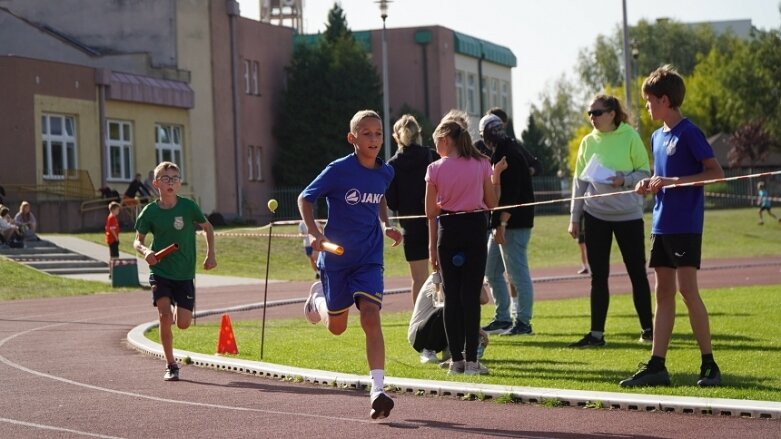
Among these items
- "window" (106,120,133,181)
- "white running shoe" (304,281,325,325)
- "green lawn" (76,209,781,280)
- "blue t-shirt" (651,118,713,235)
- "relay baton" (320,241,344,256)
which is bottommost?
"green lawn" (76,209,781,280)

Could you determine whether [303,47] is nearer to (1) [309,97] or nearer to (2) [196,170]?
(1) [309,97]

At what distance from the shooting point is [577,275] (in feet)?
102

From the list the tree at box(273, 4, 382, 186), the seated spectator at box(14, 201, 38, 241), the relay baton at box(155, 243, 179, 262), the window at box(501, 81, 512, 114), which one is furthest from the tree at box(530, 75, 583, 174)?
the relay baton at box(155, 243, 179, 262)

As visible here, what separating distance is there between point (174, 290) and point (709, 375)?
16.3 feet

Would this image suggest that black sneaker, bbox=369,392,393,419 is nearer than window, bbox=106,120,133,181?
Yes

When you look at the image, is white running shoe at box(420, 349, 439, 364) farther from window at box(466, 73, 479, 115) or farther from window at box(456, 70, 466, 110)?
window at box(466, 73, 479, 115)

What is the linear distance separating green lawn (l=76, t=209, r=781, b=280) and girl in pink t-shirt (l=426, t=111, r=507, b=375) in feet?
73.0

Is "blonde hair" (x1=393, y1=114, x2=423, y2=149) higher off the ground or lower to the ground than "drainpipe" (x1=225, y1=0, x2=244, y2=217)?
lower

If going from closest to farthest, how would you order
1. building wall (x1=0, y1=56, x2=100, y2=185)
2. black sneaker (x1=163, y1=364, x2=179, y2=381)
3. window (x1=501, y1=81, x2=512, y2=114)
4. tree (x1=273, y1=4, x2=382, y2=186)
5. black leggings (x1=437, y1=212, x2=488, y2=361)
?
black leggings (x1=437, y1=212, x2=488, y2=361) < black sneaker (x1=163, y1=364, x2=179, y2=381) < building wall (x1=0, y1=56, x2=100, y2=185) < tree (x1=273, y1=4, x2=382, y2=186) < window (x1=501, y1=81, x2=512, y2=114)

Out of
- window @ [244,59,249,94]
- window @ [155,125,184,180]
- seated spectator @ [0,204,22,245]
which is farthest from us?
window @ [244,59,249,94]

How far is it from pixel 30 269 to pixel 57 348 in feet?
60.0

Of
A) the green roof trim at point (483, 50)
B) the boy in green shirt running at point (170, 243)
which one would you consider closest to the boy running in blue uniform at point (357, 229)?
the boy in green shirt running at point (170, 243)

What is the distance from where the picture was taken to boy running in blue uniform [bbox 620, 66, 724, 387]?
404 inches

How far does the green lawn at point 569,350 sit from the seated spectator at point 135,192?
1070 inches
